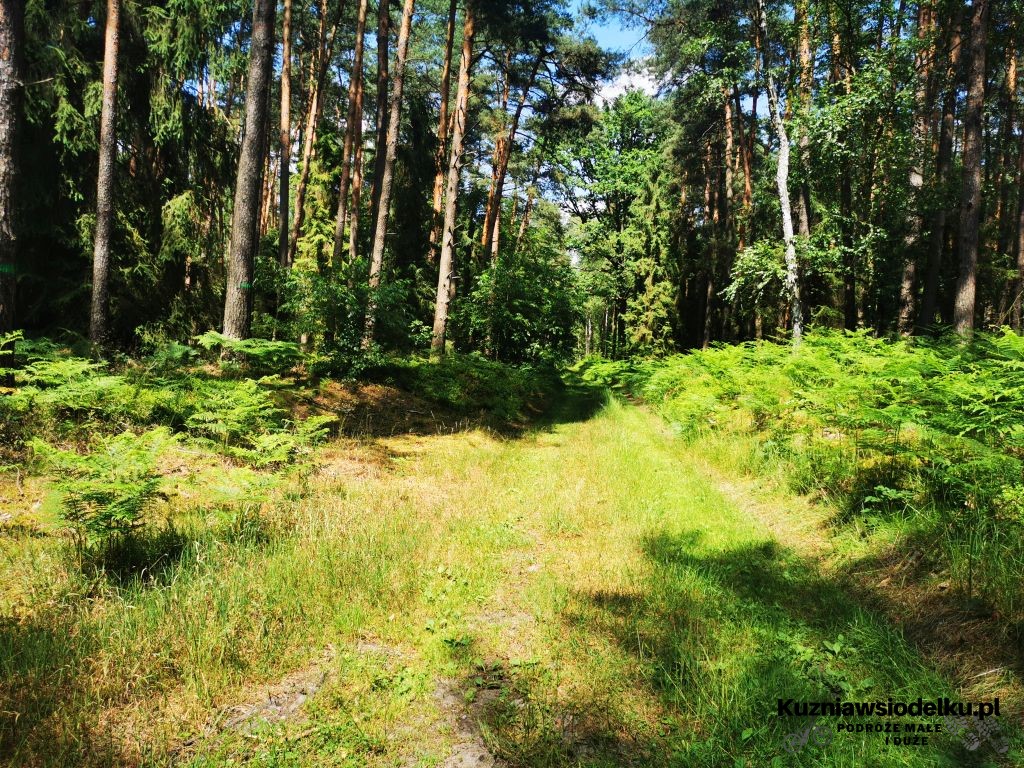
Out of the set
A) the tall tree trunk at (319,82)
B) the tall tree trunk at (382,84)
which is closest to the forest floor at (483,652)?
the tall tree trunk at (382,84)

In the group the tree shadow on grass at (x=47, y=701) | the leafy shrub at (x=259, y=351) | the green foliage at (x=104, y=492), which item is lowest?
the tree shadow on grass at (x=47, y=701)

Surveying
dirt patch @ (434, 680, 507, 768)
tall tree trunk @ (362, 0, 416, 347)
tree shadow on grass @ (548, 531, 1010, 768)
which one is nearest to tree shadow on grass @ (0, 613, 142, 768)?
dirt patch @ (434, 680, 507, 768)

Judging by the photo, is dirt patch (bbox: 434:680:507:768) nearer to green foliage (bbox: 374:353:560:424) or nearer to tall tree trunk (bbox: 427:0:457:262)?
green foliage (bbox: 374:353:560:424)

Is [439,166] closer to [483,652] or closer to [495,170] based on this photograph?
[495,170]

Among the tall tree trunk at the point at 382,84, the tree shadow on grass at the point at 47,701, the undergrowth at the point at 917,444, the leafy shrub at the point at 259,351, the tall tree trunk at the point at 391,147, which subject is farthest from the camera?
the tall tree trunk at the point at 382,84

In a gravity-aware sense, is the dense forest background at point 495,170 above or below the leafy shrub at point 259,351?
above

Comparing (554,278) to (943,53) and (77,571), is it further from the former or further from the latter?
(77,571)

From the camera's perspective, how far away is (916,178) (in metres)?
14.8

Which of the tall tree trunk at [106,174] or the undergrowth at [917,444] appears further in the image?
the tall tree trunk at [106,174]

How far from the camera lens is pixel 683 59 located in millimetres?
21531

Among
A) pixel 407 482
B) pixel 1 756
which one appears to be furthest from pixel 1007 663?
pixel 407 482

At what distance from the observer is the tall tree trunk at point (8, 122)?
18.9 ft

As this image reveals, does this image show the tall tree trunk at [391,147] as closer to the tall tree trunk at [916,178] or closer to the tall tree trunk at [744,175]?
the tall tree trunk at [744,175]

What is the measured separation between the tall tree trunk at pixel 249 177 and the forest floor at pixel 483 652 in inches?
185
